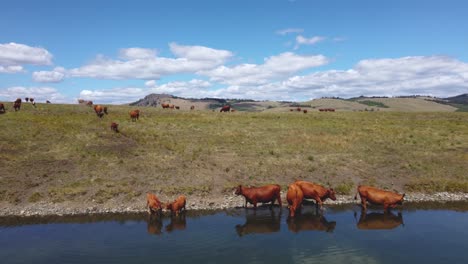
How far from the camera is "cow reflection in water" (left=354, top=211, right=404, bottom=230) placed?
21.4 m

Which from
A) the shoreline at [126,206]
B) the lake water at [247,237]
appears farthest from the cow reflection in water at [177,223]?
the shoreline at [126,206]

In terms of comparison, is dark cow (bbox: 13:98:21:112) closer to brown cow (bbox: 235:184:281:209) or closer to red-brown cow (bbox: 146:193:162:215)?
red-brown cow (bbox: 146:193:162:215)

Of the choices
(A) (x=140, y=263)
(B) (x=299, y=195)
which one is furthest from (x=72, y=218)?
(B) (x=299, y=195)

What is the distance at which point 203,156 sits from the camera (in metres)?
37.3

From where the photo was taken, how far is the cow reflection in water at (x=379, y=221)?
21.4m

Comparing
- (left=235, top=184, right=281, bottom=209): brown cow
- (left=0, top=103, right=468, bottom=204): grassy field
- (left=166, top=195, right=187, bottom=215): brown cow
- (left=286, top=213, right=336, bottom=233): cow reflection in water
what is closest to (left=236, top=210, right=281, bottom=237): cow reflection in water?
(left=235, top=184, right=281, bottom=209): brown cow

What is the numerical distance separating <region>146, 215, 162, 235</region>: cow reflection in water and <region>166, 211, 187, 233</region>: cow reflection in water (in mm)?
565

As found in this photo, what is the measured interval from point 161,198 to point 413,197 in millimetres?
19538

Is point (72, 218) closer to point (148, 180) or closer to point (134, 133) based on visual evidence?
point (148, 180)

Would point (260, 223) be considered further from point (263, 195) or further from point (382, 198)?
point (382, 198)

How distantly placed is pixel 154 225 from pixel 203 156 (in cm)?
1565

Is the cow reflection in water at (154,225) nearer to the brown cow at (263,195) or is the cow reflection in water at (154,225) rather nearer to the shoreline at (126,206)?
the shoreline at (126,206)

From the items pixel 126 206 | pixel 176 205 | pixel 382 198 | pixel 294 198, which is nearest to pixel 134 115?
pixel 126 206

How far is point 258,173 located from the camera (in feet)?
109
